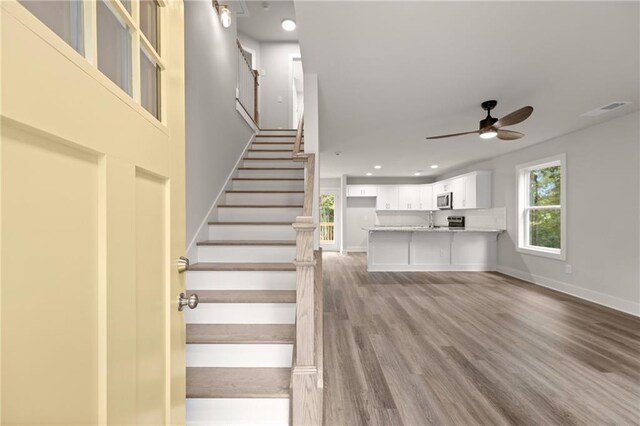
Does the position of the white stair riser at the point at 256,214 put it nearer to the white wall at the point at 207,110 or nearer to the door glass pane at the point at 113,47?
the white wall at the point at 207,110

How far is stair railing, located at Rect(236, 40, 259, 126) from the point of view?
4182 mm

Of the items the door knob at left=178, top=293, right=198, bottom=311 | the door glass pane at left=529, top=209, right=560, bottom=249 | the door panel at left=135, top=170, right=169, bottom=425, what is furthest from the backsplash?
the door panel at left=135, top=170, right=169, bottom=425

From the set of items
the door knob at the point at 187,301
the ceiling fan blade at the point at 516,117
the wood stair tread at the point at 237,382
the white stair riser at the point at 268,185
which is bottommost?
the wood stair tread at the point at 237,382

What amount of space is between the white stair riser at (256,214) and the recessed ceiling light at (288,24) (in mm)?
4122

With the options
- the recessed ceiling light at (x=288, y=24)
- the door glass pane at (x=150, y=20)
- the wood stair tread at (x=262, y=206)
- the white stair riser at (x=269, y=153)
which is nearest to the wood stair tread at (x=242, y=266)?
the wood stair tread at (x=262, y=206)

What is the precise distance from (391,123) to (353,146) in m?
1.30

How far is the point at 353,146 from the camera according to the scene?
515cm

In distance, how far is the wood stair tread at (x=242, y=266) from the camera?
2203mm

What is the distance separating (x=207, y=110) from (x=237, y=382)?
235cm

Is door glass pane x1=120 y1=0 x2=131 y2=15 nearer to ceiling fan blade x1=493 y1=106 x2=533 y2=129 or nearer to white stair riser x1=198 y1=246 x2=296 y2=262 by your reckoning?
white stair riser x1=198 y1=246 x2=296 y2=262

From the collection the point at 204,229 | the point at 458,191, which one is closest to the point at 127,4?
the point at 204,229

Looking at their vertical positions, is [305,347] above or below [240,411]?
above

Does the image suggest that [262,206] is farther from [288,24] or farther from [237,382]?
[288,24]

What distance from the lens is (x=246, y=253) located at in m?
2.47
